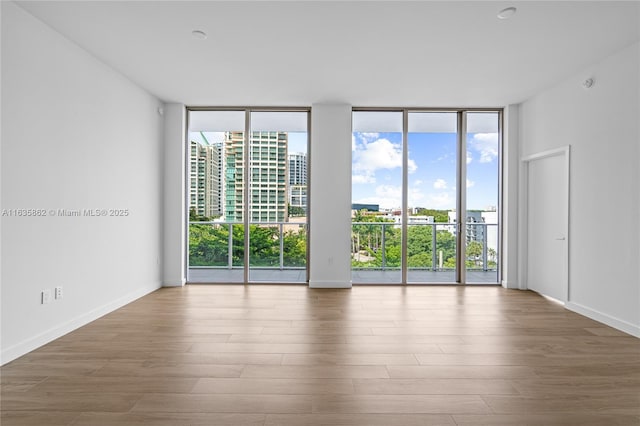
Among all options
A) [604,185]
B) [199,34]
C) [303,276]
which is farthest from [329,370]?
[604,185]

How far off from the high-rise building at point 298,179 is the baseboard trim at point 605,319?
11.9ft

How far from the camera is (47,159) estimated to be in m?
2.94

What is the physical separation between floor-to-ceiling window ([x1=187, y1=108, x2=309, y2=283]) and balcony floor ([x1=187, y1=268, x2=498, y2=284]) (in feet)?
0.14

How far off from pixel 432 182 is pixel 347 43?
2.86 meters

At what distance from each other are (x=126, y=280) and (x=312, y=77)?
329cm

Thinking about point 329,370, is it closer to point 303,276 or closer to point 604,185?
point 303,276

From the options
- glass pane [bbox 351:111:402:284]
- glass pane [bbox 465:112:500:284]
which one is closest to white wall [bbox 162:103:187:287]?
glass pane [bbox 351:111:402:284]

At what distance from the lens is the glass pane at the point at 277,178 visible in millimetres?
5395

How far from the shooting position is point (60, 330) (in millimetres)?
3068

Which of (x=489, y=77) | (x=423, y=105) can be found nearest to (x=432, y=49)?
(x=489, y=77)

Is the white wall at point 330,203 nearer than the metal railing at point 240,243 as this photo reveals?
Yes

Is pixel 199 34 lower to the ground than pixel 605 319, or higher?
higher

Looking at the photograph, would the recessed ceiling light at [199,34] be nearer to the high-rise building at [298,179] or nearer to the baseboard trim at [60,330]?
the high-rise building at [298,179]

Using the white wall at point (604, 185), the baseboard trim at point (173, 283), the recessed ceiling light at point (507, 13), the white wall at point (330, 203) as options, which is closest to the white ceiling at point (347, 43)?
the recessed ceiling light at point (507, 13)
